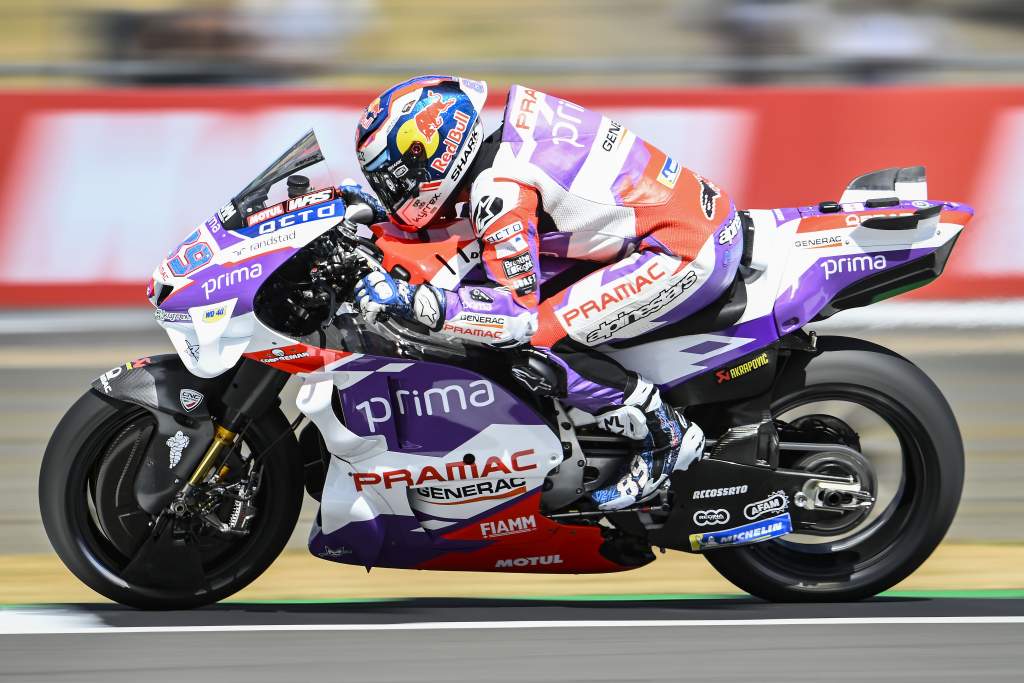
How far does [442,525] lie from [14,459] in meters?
2.89

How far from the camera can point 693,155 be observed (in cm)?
903

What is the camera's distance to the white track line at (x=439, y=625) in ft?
16.0

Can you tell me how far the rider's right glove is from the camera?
14.9ft

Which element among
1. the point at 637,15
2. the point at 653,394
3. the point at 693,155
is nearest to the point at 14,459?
the point at 653,394

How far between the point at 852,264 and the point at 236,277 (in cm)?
201

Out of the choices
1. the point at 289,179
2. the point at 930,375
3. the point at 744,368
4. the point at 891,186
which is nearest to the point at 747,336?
the point at 744,368

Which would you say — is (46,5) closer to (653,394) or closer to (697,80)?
(697,80)

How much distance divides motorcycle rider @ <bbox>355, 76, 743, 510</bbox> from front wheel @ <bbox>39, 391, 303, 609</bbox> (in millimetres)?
774

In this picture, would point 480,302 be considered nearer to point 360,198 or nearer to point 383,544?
point 360,198

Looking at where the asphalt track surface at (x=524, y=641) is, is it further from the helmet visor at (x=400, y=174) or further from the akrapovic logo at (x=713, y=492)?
the helmet visor at (x=400, y=174)

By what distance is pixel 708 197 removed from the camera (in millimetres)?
5105

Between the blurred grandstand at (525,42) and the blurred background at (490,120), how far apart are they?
19 millimetres

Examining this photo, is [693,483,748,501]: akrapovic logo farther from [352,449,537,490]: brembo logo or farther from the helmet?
the helmet

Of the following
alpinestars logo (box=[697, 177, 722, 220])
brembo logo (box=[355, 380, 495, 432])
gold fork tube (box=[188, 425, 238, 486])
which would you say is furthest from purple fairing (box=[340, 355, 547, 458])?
alpinestars logo (box=[697, 177, 722, 220])
